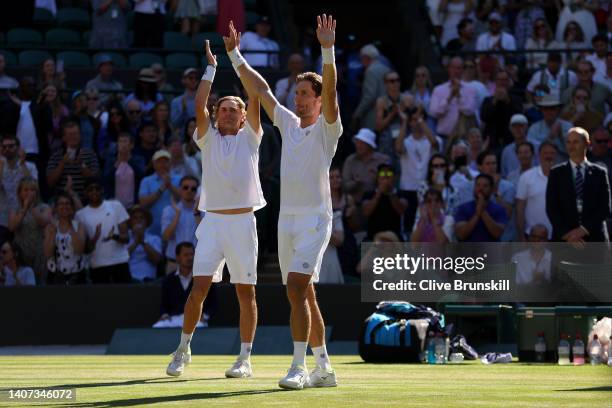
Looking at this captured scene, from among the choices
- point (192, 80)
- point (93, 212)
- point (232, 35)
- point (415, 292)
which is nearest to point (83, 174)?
point (93, 212)

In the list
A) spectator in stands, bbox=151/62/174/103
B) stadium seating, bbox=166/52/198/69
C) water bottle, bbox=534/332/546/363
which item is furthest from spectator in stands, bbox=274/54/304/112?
water bottle, bbox=534/332/546/363

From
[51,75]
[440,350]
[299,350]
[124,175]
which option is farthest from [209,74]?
[51,75]

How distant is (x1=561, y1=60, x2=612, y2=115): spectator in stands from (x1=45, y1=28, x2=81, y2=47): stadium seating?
8178mm

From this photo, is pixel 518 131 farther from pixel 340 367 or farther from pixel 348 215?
pixel 340 367

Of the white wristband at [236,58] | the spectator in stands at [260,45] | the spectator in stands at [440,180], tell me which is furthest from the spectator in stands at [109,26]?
the white wristband at [236,58]

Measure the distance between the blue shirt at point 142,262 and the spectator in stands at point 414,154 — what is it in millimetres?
3256

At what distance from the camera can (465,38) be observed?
926 inches

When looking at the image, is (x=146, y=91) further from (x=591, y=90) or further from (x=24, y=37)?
(x=591, y=90)

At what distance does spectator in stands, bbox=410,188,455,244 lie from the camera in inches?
712

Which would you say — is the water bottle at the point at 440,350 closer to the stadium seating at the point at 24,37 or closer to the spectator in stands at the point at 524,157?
the spectator in stands at the point at 524,157

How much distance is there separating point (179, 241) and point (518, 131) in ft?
15.2

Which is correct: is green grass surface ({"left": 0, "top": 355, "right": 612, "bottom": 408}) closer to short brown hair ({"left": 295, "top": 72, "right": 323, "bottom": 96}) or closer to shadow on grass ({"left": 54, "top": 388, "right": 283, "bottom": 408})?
shadow on grass ({"left": 54, "top": 388, "right": 283, "bottom": 408})

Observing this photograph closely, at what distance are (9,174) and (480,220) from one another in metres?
5.95

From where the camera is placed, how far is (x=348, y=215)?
18797 mm
